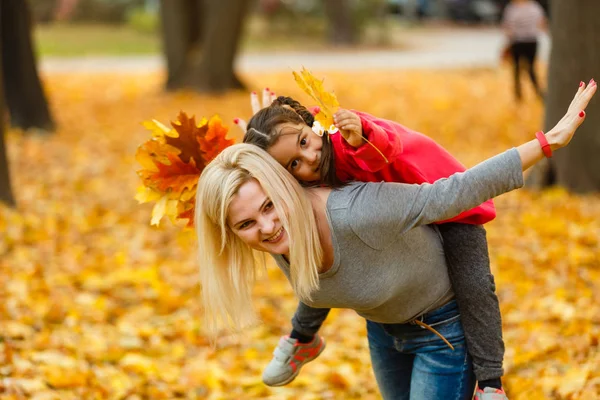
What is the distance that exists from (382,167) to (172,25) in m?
12.2

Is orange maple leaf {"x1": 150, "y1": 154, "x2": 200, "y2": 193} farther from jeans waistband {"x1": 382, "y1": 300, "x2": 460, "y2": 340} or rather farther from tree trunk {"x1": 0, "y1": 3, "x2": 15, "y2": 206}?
tree trunk {"x1": 0, "y1": 3, "x2": 15, "y2": 206}

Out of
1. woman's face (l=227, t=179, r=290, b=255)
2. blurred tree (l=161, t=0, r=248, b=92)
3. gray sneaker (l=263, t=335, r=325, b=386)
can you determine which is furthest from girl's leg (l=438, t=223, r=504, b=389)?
blurred tree (l=161, t=0, r=248, b=92)

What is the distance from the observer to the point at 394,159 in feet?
7.96

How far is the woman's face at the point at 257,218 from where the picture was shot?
2.38m

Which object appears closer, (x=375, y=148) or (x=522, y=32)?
(x=375, y=148)

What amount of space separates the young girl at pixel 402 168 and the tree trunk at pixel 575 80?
4450 millimetres

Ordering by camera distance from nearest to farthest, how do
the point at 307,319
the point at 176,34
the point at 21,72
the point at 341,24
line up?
the point at 307,319
the point at 21,72
the point at 176,34
the point at 341,24

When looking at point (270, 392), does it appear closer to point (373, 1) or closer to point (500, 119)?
point (500, 119)

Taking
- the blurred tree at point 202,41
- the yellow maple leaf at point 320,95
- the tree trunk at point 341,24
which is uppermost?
the yellow maple leaf at point 320,95

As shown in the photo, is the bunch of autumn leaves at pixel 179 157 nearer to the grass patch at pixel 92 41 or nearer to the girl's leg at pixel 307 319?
the girl's leg at pixel 307 319

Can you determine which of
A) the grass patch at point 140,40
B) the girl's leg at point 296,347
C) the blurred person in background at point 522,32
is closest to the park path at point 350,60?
the grass patch at point 140,40

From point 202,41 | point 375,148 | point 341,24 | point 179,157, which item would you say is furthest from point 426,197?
point 341,24

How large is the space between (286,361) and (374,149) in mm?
1011

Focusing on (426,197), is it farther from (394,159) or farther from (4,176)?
(4,176)
